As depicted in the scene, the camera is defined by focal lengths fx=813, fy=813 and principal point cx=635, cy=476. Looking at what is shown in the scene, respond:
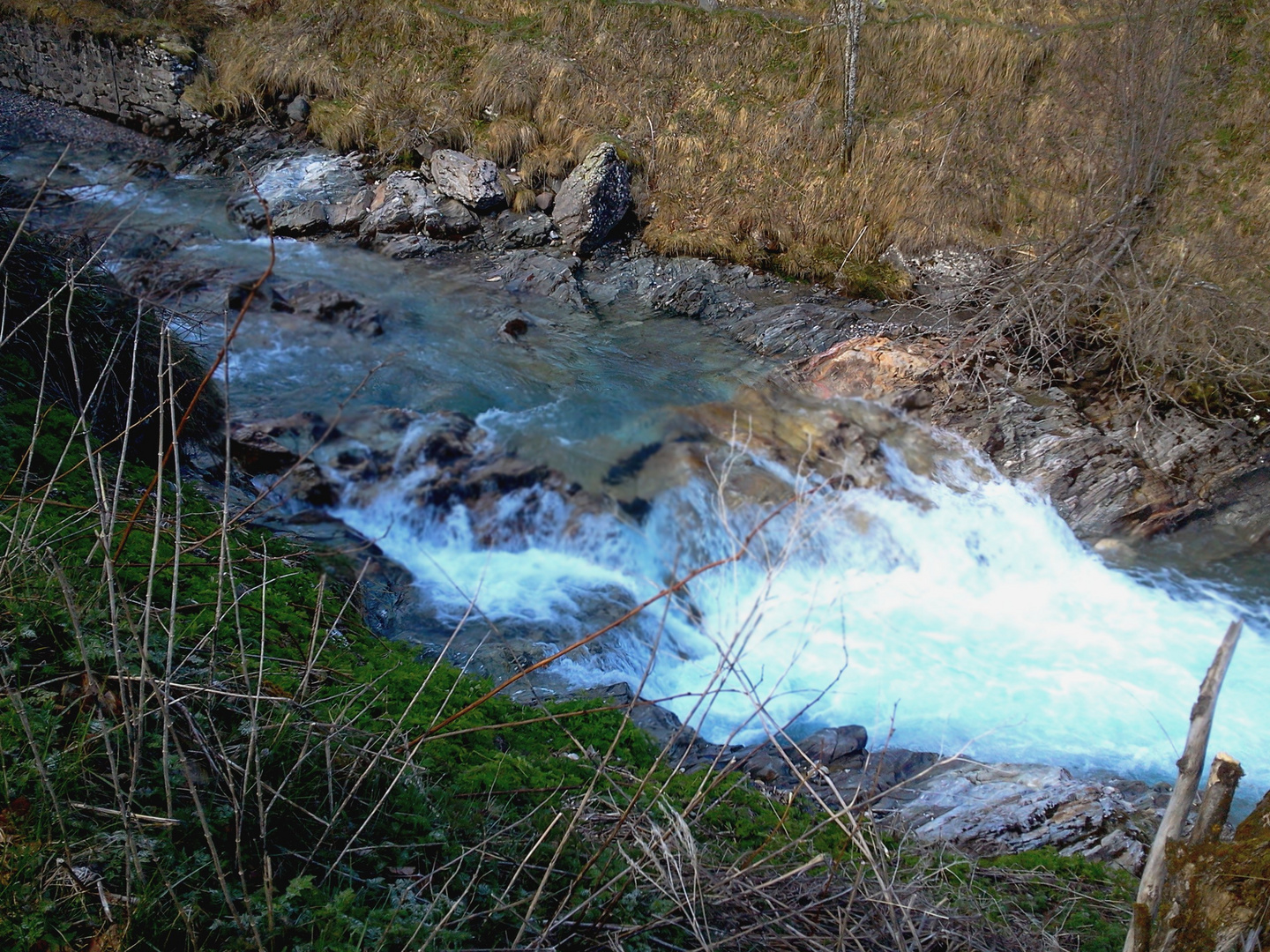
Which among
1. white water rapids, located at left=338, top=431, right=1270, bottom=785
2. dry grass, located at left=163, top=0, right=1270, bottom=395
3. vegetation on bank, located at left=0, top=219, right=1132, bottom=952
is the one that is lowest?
white water rapids, located at left=338, top=431, right=1270, bottom=785

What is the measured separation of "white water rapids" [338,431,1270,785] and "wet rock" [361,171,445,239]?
542cm

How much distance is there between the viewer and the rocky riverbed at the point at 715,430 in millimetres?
4164

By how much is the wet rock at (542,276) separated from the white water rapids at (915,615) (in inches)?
151

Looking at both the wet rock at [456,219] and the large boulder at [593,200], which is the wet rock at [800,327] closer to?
the large boulder at [593,200]

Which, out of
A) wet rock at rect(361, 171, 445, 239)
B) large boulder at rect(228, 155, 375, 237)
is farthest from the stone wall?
wet rock at rect(361, 171, 445, 239)

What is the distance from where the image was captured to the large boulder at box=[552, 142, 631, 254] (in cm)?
1054

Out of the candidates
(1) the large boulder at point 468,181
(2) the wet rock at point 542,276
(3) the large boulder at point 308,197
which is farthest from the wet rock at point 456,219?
(3) the large boulder at point 308,197

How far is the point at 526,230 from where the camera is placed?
418 inches

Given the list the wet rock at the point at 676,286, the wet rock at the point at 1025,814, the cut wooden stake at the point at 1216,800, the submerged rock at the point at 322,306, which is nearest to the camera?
the cut wooden stake at the point at 1216,800

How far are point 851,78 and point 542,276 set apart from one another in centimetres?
504

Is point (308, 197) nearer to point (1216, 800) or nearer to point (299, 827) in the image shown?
point (299, 827)

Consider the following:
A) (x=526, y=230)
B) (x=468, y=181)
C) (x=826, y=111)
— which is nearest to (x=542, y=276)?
(x=526, y=230)

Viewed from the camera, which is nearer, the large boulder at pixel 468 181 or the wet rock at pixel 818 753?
the wet rock at pixel 818 753

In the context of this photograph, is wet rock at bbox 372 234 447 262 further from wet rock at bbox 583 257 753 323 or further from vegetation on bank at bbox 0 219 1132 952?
vegetation on bank at bbox 0 219 1132 952
